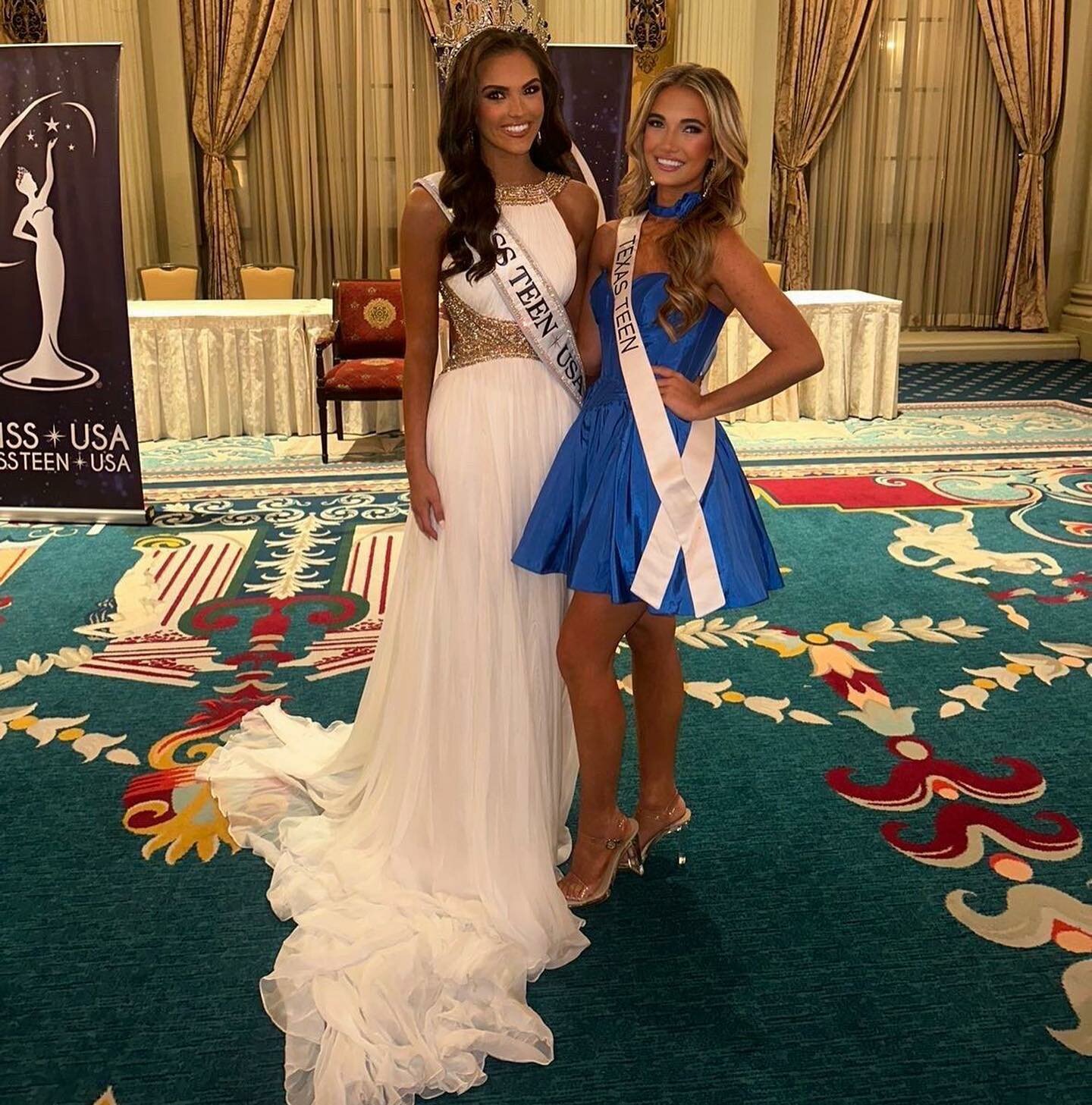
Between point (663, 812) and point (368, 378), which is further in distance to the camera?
point (368, 378)

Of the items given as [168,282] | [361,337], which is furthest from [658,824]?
[168,282]

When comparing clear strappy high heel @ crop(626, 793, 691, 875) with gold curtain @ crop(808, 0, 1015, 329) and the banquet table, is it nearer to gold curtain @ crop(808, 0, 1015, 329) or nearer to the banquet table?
the banquet table

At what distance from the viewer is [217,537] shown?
445cm

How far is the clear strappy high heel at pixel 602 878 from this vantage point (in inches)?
82.8

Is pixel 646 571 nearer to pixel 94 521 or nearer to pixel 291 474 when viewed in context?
pixel 94 521

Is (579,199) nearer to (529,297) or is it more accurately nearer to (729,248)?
(529,297)

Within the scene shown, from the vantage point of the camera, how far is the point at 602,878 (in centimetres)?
213

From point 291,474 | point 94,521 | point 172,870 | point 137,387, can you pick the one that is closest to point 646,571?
point 172,870

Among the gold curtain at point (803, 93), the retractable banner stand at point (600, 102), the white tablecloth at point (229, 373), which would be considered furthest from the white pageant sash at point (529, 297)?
the gold curtain at point (803, 93)

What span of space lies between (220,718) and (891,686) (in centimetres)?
172

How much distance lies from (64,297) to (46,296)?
7 cm

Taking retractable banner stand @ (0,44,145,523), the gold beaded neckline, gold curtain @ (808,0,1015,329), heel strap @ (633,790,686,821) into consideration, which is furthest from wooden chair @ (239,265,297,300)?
heel strap @ (633,790,686,821)

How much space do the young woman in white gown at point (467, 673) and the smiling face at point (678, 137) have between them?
0.73ft

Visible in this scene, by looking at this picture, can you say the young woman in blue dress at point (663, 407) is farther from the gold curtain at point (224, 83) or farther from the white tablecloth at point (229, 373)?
the gold curtain at point (224, 83)
